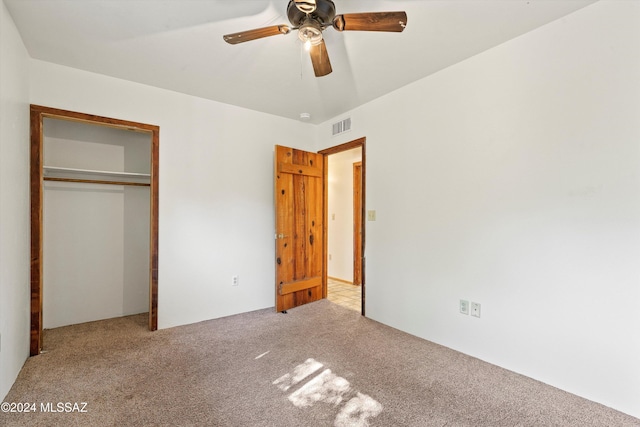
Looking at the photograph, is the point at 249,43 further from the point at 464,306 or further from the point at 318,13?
the point at 464,306

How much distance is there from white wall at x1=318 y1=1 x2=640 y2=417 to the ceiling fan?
1215mm

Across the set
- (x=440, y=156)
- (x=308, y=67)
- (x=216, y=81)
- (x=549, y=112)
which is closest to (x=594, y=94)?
(x=549, y=112)

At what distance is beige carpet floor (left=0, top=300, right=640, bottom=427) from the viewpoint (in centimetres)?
170

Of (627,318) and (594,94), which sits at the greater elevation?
(594,94)

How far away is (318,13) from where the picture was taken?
5.41ft

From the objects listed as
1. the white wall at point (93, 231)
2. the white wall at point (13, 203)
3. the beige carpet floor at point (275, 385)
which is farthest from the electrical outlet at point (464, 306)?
the white wall at point (93, 231)

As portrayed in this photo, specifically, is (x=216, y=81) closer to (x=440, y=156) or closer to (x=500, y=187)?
(x=440, y=156)

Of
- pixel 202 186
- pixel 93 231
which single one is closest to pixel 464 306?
pixel 202 186

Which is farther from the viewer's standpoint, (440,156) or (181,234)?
(181,234)

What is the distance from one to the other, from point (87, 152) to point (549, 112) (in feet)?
14.2

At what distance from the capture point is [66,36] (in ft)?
7.27

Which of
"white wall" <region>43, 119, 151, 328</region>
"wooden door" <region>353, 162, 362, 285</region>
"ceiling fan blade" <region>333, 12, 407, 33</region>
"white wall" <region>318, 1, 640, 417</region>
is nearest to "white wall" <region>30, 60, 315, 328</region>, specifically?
"white wall" <region>43, 119, 151, 328</region>

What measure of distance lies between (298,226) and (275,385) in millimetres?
2056

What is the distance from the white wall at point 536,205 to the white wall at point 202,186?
5.72 ft
